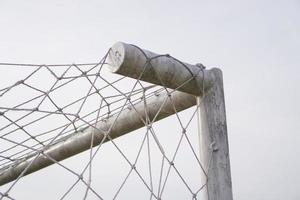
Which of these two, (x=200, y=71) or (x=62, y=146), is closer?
(x=200, y=71)

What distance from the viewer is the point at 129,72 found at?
2.64 metres

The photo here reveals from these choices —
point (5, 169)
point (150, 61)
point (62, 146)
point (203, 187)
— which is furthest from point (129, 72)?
point (5, 169)

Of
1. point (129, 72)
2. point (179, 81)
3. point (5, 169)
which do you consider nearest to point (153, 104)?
point (179, 81)

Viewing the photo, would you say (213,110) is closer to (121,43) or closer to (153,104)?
(153,104)

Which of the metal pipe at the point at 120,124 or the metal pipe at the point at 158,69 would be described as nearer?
the metal pipe at the point at 158,69

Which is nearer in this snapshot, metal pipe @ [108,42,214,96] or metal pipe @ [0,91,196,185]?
metal pipe @ [108,42,214,96]

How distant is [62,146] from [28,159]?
2.28 ft

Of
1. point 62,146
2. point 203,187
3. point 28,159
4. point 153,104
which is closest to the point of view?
point 203,187

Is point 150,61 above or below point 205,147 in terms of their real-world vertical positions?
above

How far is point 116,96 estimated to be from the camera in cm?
349

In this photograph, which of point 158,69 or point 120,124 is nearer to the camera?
point 158,69

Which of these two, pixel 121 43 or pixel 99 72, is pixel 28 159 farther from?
pixel 121 43

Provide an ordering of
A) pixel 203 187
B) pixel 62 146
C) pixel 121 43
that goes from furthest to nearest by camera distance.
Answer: pixel 62 146, pixel 203 187, pixel 121 43

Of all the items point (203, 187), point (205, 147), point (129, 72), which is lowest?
point (203, 187)
